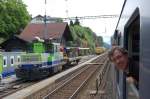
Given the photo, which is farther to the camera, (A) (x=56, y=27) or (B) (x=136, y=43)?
(A) (x=56, y=27)

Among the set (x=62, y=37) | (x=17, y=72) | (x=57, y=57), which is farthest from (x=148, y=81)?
(x=62, y=37)

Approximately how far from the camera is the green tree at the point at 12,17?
7969 cm

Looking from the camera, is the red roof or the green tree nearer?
the red roof

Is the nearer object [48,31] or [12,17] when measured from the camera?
[48,31]

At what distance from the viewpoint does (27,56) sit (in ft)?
98.6

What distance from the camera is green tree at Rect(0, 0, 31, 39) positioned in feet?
261

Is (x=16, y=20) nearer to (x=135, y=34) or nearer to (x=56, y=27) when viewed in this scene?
(x=56, y=27)

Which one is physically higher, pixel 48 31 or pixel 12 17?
pixel 12 17

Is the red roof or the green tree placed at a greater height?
the green tree

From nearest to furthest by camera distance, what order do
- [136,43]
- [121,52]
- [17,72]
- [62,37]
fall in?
[121,52], [136,43], [17,72], [62,37]

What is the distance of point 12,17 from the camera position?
8606cm

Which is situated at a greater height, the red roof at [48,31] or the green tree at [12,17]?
the green tree at [12,17]

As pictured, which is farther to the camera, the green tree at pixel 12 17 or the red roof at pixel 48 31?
the green tree at pixel 12 17

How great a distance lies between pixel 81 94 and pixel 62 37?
130ft
